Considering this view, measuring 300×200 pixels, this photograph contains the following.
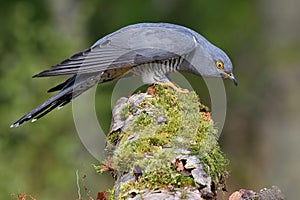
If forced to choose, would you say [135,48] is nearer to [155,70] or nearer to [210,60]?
[155,70]

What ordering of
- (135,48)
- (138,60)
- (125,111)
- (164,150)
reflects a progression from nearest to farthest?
(164,150) < (125,111) < (138,60) < (135,48)

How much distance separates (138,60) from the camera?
4.97 metres

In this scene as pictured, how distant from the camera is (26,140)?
7.55 meters

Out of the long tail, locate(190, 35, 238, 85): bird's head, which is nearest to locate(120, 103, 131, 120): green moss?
the long tail

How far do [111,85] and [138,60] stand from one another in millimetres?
4778

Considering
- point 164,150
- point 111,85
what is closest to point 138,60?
point 164,150

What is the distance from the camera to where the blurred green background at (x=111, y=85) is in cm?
746

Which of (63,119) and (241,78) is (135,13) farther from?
(63,119)

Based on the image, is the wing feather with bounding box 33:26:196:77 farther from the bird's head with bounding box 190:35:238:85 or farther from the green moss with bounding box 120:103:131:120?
the green moss with bounding box 120:103:131:120

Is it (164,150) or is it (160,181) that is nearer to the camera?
(160,181)

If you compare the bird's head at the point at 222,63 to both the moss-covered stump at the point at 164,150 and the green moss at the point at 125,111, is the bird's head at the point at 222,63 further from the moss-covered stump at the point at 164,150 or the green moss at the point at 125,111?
the green moss at the point at 125,111

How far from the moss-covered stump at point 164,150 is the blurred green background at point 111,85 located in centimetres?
317

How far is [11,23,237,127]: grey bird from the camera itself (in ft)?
15.9

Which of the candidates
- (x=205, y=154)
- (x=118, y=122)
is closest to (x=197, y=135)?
(x=205, y=154)
